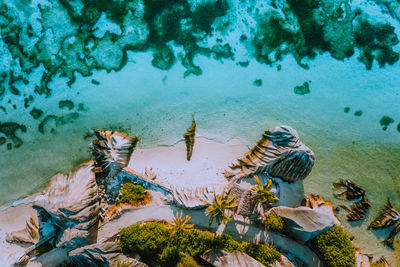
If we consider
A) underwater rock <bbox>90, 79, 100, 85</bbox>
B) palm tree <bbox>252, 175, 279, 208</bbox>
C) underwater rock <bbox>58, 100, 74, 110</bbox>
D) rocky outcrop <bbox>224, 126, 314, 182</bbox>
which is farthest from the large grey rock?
underwater rock <bbox>58, 100, 74, 110</bbox>

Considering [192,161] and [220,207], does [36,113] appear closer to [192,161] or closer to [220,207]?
[192,161]

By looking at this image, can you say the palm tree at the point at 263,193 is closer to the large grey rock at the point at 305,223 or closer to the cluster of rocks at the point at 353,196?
the large grey rock at the point at 305,223

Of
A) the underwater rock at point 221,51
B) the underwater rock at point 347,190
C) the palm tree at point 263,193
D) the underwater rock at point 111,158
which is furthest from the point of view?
the underwater rock at point 221,51

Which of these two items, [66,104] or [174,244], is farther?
[66,104]

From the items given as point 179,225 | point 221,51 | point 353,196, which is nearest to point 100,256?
point 179,225

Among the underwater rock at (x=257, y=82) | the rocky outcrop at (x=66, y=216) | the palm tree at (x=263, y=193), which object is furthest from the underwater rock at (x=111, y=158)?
the underwater rock at (x=257, y=82)
